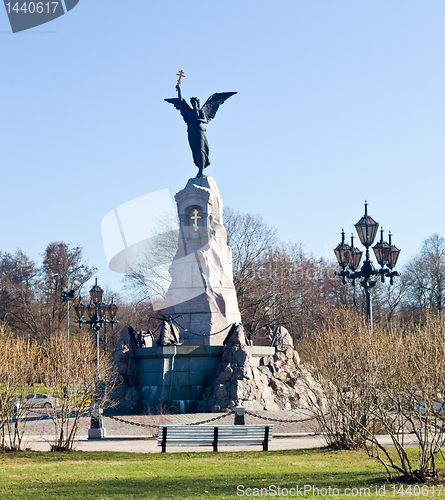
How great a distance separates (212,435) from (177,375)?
7.63 m

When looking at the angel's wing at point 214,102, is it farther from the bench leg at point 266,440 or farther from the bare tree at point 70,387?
the bench leg at point 266,440

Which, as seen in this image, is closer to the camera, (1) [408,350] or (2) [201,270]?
(1) [408,350]

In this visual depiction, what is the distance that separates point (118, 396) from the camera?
22500 millimetres

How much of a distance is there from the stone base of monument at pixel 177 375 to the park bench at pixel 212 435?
6.70 metres

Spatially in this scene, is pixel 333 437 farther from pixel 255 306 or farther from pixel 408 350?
pixel 255 306

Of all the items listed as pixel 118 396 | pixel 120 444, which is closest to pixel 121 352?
pixel 118 396

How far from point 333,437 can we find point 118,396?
9.17 meters

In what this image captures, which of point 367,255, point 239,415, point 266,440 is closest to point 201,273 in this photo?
point 239,415

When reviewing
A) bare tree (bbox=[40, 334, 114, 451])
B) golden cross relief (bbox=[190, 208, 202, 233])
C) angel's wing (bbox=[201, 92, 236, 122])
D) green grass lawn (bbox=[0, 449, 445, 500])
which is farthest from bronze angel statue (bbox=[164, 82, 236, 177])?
green grass lawn (bbox=[0, 449, 445, 500])

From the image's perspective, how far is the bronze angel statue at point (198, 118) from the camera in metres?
27.6

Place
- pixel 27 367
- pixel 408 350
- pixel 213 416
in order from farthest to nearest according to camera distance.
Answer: pixel 213 416 → pixel 27 367 → pixel 408 350

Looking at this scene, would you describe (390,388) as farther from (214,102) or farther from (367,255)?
(214,102)

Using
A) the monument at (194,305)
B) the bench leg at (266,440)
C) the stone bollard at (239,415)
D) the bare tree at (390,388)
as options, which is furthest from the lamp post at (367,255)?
the monument at (194,305)

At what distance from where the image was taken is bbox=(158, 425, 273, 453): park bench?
47.8 feet
